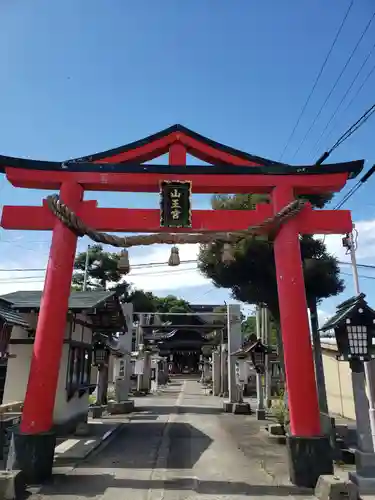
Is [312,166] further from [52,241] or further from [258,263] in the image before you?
[258,263]

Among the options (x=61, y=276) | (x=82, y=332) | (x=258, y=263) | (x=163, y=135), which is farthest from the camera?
(x=258, y=263)

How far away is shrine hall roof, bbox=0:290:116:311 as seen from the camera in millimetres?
11773

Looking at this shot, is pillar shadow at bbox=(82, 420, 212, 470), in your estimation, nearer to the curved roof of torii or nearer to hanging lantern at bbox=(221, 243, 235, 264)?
hanging lantern at bbox=(221, 243, 235, 264)

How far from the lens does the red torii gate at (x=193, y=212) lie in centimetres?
793

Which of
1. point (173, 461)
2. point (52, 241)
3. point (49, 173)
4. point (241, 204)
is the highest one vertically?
point (241, 204)

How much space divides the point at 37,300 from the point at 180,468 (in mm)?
7173

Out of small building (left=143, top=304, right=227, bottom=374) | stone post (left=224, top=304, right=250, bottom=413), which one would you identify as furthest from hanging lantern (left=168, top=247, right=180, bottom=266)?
small building (left=143, top=304, right=227, bottom=374)

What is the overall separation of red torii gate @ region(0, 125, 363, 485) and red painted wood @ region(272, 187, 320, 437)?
0.02 meters

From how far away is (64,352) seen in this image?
1265 centimetres

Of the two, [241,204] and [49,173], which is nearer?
[49,173]

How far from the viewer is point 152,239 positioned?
8.78 meters

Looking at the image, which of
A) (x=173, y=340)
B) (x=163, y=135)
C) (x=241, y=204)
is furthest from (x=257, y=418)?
(x=173, y=340)

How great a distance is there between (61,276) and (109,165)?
2799 mm

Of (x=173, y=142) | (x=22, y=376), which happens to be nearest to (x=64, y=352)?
(x=22, y=376)
